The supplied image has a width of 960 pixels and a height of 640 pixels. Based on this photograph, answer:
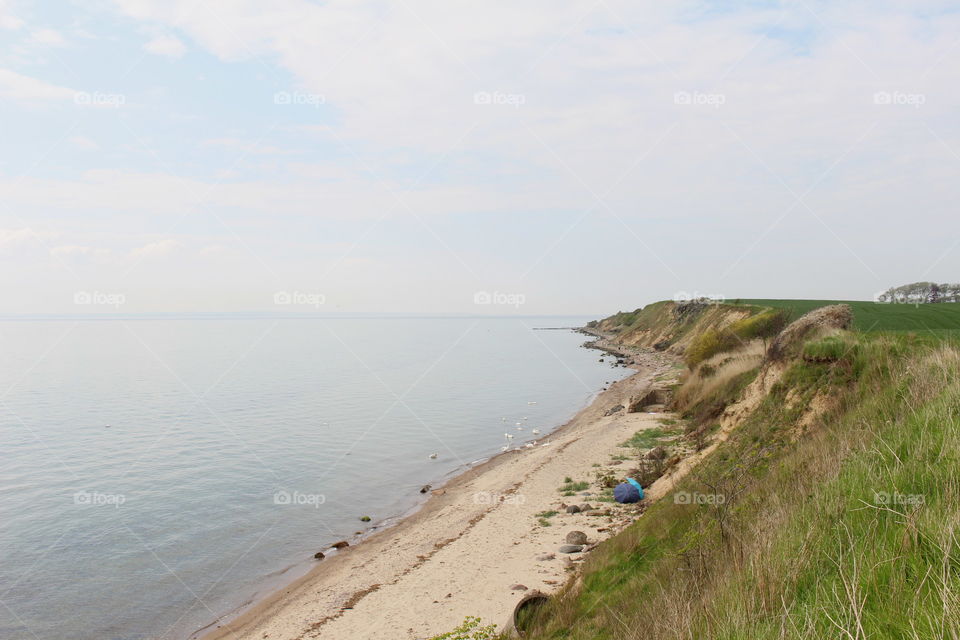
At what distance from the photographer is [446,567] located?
14445 millimetres

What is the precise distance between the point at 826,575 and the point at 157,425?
41.7 m

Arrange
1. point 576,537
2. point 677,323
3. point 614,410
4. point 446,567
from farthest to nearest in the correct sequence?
point 677,323 → point 614,410 → point 446,567 → point 576,537

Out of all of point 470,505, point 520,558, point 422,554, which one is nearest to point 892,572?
point 520,558

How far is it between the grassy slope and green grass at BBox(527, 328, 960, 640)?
2 centimetres

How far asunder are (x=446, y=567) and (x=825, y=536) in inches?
444

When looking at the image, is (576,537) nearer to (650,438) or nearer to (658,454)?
(658,454)

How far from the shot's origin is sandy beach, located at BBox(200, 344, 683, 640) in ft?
39.2

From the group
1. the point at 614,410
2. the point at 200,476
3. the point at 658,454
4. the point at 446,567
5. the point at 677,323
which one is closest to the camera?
the point at 446,567

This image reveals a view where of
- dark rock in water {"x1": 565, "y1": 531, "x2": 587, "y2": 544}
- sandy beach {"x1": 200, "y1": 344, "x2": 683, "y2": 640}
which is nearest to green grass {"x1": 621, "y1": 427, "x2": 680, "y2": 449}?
sandy beach {"x1": 200, "y1": 344, "x2": 683, "y2": 640}

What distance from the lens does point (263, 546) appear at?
59.9 feet

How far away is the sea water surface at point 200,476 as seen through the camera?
1512 cm

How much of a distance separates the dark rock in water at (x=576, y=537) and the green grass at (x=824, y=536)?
10.1 feet

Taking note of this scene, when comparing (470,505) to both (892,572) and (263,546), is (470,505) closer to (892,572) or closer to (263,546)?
(263,546)

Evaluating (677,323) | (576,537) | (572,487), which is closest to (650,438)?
(572,487)
